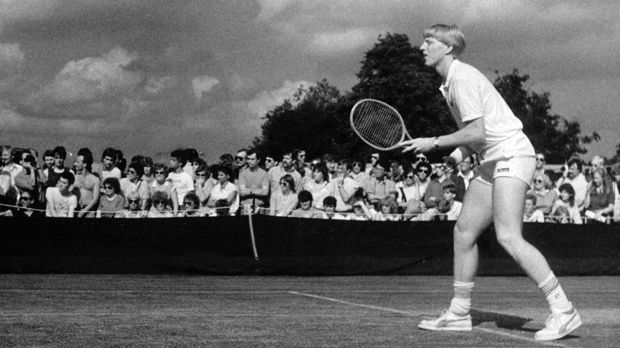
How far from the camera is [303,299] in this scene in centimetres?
1080

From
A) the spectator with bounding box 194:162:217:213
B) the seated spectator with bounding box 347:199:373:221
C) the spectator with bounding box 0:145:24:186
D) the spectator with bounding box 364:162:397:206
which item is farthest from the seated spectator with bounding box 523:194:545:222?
the spectator with bounding box 0:145:24:186

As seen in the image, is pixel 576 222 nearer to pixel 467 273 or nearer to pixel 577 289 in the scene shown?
pixel 577 289

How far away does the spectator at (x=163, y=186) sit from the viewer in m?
16.5

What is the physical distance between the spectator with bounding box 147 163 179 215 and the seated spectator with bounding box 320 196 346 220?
2.39m

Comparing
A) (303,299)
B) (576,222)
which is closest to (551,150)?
(576,222)

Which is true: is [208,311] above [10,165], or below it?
below

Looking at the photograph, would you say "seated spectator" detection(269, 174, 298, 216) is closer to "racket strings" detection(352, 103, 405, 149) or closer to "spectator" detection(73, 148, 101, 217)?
"spectator" detection(73, 148, 101, 217)

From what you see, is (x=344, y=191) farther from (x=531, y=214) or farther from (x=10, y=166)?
(x=10, y=166)

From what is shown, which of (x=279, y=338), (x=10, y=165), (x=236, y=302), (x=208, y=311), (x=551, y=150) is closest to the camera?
(x=279, y=338)

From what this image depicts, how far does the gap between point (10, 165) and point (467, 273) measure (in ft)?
35.6

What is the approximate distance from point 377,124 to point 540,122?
321 ft

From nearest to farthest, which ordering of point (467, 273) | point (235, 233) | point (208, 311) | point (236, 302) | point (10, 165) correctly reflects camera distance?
point (467, 273) < point (208, 311) < point (236, 302) < point (235, 233) < point (10, 165)

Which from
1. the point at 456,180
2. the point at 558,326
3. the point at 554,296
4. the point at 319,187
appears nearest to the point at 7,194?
the point at 319,187

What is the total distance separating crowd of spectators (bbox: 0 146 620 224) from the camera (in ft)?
52.6
